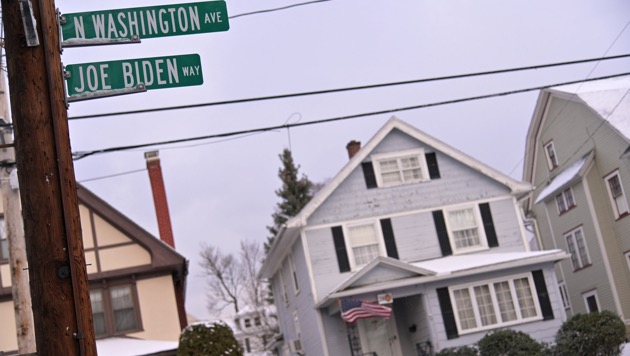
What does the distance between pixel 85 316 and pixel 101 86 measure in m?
2.12

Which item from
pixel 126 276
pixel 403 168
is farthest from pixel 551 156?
pixel 126 276

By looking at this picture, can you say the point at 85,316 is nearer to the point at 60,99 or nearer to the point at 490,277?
the point at 60,99

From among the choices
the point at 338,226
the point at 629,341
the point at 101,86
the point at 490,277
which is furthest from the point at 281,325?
the point at 101,86

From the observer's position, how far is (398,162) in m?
30.6

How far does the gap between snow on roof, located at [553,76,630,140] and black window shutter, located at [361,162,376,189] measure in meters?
9.21

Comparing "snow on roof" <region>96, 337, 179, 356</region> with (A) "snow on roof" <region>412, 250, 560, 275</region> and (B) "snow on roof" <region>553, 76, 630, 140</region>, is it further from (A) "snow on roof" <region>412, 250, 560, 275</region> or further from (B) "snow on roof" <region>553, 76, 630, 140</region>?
(B) "snow on roof" <region>553, 76, 630, 140</region>

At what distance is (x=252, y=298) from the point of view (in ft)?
219

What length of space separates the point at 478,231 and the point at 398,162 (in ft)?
12.7

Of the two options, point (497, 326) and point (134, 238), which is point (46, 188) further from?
point (497, 326)

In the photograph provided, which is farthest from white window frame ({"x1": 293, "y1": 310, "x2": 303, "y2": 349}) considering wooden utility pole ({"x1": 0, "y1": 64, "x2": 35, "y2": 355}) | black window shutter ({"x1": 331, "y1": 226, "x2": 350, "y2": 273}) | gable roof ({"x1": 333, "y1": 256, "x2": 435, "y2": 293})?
wooden utility pole ({"x1": 0, "y1": 64, "x2": 35, "y2": 355})

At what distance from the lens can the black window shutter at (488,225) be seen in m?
30.4

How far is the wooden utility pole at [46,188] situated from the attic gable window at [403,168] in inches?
987

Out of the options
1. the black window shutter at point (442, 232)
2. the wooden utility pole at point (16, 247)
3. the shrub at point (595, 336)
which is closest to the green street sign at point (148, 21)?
the wooden utility pole at point (16, 247)

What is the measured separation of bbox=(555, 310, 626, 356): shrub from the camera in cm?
2330
